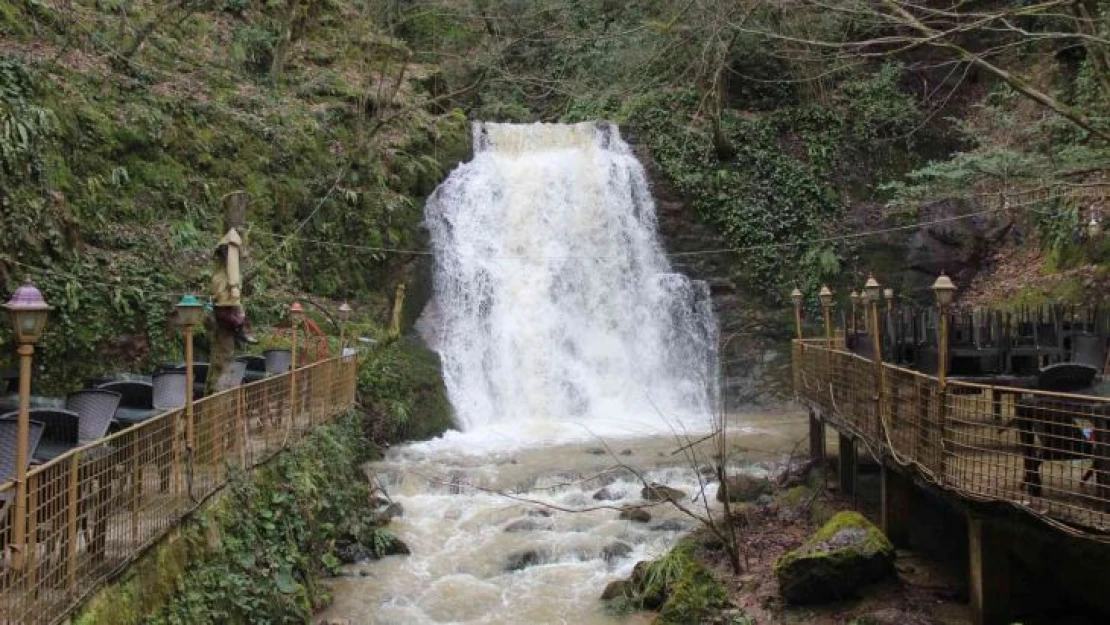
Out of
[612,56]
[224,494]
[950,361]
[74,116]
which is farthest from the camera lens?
[612,56]

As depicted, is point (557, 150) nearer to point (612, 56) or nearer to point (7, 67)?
point (612, 56)

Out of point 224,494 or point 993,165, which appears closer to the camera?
point 224,494

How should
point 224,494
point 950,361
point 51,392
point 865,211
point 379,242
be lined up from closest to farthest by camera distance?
point 224,494
point 950,361
point 51,392
point 379,242
point 865,211

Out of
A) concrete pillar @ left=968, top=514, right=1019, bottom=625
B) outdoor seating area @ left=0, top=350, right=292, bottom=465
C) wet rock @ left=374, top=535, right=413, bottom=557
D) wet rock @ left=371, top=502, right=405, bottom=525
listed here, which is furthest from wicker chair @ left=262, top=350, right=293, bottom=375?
concrete pillar @ left=968, top=514, right=1019, bottom=625

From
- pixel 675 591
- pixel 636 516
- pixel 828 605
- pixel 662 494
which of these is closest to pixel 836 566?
pixel 828 605

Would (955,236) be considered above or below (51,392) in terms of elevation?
above

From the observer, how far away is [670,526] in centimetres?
1023

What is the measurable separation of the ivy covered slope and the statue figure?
15.0 feet

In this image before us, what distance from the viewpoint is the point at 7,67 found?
11859 mm

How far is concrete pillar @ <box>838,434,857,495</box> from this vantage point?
34.7 feet

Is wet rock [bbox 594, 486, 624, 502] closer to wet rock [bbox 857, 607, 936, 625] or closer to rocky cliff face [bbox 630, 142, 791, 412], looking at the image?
wet rock [bbox 857, 607, 936, 625]

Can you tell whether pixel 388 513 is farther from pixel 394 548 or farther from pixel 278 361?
pixel 278 361

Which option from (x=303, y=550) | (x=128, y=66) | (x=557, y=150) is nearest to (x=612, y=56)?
(x=557, y=150)

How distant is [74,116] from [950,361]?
44.7 ft
